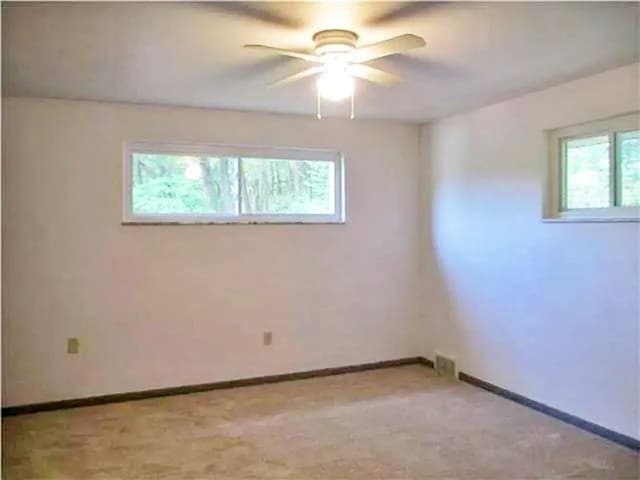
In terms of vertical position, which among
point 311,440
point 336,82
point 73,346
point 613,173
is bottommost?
point 311,440

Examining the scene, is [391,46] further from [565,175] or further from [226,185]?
[226,185]

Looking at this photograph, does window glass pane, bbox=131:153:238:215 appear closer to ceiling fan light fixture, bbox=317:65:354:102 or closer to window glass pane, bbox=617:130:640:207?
ceiling fan light fixture, bbox=317:65:354:102

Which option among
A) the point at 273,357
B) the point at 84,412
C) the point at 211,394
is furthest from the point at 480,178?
the point at 84,412

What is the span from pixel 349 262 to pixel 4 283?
2567 mm

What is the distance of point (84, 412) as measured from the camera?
3.99 metres

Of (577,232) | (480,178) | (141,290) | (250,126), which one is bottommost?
(141,290)

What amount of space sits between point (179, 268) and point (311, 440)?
1687 mm

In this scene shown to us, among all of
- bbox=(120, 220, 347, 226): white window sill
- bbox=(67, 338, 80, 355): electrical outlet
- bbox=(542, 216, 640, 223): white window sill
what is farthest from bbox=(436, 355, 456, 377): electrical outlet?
bbox=(67, 338, 80, 355): electrical outlet

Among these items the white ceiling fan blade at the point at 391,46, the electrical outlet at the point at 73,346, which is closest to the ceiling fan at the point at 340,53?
the white ceiling fan blade at the point at 391,46

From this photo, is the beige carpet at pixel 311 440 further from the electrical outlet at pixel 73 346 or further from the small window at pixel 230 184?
the small window at pixel 230 184

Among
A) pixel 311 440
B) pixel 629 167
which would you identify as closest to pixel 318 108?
pixel 629 167

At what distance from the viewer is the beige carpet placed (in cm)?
303

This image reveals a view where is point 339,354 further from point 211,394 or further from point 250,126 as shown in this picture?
point 250,126

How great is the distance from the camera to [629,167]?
11.4 ft
